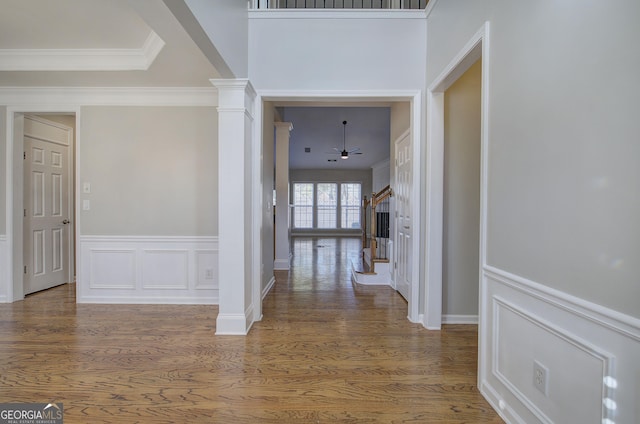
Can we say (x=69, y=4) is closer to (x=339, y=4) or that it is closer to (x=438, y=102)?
(x=438, y=102)

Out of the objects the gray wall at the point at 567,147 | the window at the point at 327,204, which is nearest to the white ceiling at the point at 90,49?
the gray wall at the point at 567,147

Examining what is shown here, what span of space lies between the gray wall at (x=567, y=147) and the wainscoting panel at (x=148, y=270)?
9.94 feet

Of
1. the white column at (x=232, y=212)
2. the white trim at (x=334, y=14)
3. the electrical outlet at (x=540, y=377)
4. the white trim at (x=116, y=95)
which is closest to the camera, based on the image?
the electrical outlet at (x=540, y=377)

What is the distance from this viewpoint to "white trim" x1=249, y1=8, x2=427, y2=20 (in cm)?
301

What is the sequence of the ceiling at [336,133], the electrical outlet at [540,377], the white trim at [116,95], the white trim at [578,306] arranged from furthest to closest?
the ceiling at [336,133]
the white trim at [116,95]
the electrical outlet at [540,377]
the white trim at [578,306]

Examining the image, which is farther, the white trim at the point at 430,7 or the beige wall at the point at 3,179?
the beige wall at the point at 3,179

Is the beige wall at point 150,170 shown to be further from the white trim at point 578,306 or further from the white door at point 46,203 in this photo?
the white trim at point 578,306

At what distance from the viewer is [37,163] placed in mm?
4070

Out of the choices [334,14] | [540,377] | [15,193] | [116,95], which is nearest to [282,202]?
[116,95]

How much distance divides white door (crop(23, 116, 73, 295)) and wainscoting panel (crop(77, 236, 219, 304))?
0.98m

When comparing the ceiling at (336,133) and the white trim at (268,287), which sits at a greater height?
the ceiling at (336,133)

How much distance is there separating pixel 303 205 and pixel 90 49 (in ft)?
32.0

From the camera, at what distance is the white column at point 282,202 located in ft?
18.7

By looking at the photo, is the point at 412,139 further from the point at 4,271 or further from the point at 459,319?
the point at 4,271
